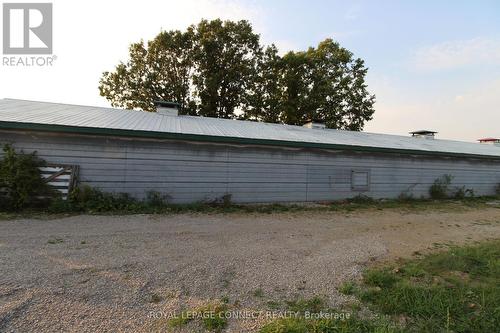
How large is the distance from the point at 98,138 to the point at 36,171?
1.66 metres

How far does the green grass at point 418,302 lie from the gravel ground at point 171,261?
28 cm

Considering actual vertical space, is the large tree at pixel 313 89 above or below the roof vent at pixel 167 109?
above

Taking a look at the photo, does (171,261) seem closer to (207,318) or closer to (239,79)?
(207,318)

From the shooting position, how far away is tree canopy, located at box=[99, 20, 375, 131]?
24.7m

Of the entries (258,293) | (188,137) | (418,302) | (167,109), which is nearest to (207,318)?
(258,293)

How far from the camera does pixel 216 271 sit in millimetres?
4129

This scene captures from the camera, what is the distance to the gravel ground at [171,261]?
9.85 ft

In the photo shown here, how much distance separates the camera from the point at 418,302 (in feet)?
11.0

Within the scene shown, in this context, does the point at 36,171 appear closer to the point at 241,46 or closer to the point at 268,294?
the point at 268,294

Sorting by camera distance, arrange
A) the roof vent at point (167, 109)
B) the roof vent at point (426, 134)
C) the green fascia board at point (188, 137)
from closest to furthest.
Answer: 1. the green fascia board at point (188, 137)
2. the roof vent at point (167, 109)
3. the roof vent at point (426, 134)

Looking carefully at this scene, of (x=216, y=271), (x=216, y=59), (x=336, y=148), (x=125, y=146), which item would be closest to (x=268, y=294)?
(x=216, y=271)

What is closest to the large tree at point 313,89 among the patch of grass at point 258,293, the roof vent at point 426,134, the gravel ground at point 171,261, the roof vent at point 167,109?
the roof vent at point 426,134

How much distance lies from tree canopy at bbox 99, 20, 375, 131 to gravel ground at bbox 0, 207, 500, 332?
18.9 metres

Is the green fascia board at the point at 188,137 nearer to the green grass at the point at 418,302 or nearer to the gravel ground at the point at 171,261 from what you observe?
the gravel ground at the point at 171,261
